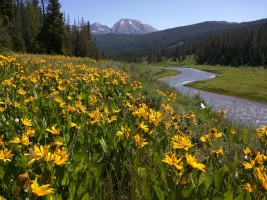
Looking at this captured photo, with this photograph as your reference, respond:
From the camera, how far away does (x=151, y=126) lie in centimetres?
313

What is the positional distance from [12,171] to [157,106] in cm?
473

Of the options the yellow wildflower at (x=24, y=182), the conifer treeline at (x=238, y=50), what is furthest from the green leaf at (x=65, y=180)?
the conifer treeline at (x=238, y=50)

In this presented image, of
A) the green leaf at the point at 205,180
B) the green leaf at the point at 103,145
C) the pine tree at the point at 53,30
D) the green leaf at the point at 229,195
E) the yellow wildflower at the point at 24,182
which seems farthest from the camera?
the pine tree at the point at 53,30

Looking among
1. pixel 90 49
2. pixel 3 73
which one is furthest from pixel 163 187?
pixel 90 49

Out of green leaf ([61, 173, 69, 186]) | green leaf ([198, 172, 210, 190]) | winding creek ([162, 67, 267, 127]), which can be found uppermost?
green leaf ([198, 172, 210, 190])

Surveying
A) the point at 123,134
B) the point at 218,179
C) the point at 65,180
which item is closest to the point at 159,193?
the point at 218,179

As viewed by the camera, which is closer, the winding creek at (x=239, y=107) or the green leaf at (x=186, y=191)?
the green leaf at (x=186, y=191)

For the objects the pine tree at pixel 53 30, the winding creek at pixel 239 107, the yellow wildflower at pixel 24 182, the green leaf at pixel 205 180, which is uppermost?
the pine tree at pixel 53 30

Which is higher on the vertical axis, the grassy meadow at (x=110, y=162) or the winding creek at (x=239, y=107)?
the grassy meadow at (x=110, y=162)

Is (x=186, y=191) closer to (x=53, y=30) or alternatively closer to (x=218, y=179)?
(x=218, y=179)

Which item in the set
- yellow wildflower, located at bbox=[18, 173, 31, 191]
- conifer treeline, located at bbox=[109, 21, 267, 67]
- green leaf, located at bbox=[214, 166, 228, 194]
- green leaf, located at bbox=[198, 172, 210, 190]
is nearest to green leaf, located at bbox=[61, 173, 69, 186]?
yellow wildflower, located at bbox=[18, 173, 31, 191]

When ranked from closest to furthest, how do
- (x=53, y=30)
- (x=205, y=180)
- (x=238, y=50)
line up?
(x=205, y=180) < (x=53, y=30) < (x=238, y=50)

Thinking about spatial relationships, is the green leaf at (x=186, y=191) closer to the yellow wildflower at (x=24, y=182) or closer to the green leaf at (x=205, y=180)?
the green leaf at (x=205, y=180)

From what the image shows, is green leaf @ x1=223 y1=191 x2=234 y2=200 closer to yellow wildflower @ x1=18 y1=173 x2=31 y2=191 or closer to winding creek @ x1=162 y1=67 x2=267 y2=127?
yellow wildflower @ x1=18 y1=173 x2=31 y2=191
